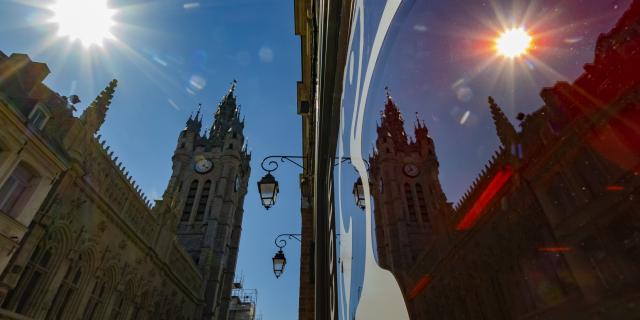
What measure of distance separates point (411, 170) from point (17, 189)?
1445 cm

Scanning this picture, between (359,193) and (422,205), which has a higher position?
(359,193)

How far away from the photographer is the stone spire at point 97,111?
50.6 feet

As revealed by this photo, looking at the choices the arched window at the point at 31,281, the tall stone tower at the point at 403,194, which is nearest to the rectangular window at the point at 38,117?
the arched window at the point at 31,281

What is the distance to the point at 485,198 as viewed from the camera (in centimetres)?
63

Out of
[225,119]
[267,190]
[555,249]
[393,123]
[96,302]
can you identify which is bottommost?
[555,249]

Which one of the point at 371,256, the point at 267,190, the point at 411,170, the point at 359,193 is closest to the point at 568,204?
the point at 411,170

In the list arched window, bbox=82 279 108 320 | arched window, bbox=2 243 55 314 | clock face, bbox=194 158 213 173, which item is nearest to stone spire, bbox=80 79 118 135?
arched window, bbox=2 243 55 314

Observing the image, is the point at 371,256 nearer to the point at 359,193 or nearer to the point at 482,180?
the point at 359,193

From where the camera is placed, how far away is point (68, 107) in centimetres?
1462

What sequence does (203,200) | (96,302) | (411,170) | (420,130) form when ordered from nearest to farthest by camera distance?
(420,130) → (411,170) → (96,302) → (203,200)

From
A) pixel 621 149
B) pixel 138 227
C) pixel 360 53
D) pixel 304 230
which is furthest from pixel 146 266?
pixel 621 149

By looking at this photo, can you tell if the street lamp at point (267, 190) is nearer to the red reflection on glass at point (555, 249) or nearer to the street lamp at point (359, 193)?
the street lamp at point (359, 193)

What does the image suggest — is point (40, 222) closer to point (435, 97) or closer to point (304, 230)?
point (304, 230)

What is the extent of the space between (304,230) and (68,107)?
39.4 feet
